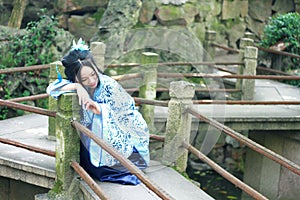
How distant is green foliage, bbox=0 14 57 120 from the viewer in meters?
8.35

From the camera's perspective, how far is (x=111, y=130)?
16.9ft

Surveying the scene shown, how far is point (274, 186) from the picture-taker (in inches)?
332

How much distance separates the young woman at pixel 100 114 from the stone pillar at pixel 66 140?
0.21ft

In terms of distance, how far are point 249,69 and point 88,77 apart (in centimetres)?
440

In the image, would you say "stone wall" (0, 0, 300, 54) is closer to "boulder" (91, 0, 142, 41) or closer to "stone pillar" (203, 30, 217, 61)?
"boulder" (91, 0, 142, 41)

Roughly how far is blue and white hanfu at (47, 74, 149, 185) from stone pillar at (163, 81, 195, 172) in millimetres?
333

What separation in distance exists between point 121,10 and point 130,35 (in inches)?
32.4

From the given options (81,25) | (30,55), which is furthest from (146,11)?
(30,55)

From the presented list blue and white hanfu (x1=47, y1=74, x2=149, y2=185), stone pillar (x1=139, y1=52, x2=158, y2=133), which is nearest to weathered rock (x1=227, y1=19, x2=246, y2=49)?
stone pillar (x1=139, y1=52, x2=158, y2=133)

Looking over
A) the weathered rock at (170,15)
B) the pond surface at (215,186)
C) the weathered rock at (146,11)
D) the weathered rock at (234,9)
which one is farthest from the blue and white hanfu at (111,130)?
the weathered rock at (234,9)

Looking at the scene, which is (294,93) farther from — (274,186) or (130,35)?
(130,35)

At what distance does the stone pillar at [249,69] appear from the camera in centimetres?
880

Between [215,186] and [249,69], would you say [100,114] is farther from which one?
[215,186]

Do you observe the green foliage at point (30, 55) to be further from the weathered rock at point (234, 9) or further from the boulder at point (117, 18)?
the weathered rock at point (234, 9)
